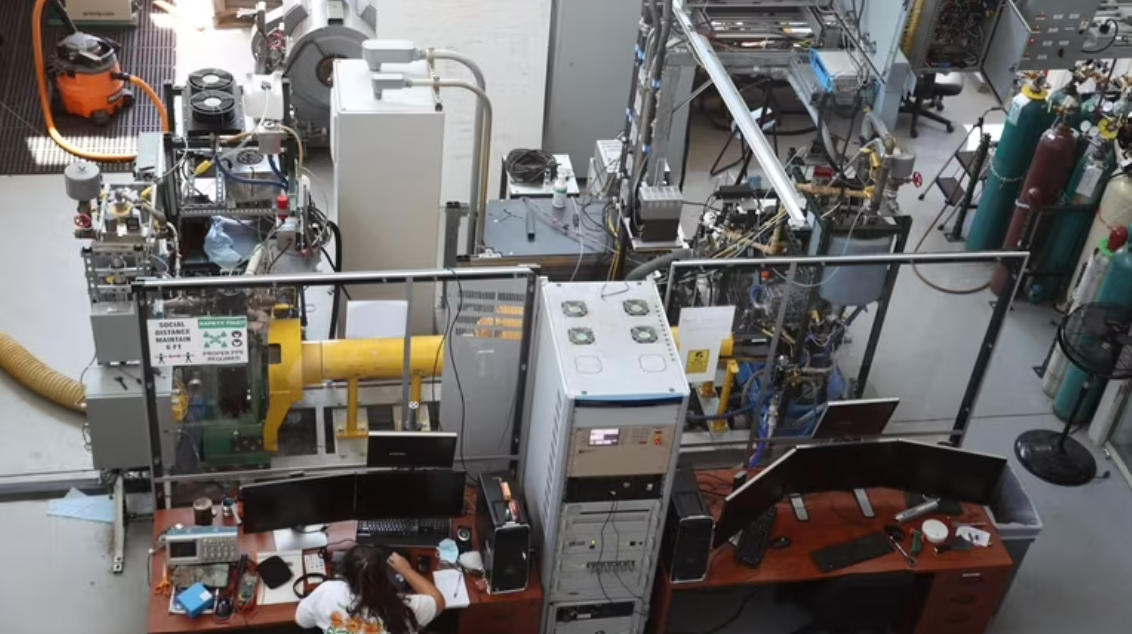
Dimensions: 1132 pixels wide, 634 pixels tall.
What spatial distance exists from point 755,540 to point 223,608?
2210mm

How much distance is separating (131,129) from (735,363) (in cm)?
A: 456

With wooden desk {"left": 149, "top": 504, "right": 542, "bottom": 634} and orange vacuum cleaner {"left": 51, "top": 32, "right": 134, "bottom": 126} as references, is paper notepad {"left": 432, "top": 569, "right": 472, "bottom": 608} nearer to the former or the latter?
wooden desk {"left": 149, "top": 504, "right": 542, "bottom": 634}

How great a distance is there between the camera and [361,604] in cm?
507

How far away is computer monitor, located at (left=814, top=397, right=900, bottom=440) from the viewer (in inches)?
236

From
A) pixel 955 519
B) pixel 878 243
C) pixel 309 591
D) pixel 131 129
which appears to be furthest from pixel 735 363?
pixel 131 129

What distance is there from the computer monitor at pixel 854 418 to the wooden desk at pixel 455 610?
1.48 metres

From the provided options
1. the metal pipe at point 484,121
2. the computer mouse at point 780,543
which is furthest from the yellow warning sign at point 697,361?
the metal pipe at point 484,121

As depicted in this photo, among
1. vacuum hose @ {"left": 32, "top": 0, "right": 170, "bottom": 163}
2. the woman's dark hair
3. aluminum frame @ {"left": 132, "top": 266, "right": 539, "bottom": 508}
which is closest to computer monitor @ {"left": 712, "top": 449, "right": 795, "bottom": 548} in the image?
aluminum frame @ {"left": 132, "top": 266, "right": 539, "bottom": 508}

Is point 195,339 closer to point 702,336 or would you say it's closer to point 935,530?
point 702,336

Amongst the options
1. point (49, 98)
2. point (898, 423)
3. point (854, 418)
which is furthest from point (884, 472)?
point (49, 98)

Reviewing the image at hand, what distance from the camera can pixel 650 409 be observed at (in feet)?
16.9

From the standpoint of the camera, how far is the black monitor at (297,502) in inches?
214

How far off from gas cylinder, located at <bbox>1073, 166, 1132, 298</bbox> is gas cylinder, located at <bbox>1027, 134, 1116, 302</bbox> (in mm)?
80

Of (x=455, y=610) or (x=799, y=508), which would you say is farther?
(x=799, y=508)
